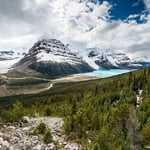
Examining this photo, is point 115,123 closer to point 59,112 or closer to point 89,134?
point 89,134

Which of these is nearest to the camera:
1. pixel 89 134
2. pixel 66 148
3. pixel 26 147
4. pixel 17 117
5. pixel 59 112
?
pixel 26 147

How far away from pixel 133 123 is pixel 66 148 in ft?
60.9

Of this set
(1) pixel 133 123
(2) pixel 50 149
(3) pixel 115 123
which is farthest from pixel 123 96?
(2) pixel 50 149

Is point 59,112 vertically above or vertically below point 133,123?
below

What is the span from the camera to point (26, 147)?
63.4 meters

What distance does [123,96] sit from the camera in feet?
611

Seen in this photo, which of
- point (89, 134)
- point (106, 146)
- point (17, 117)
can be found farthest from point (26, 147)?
point (17, 117)

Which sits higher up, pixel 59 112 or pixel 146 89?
pixel 146 89

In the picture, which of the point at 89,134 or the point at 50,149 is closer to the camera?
the point at 50,149

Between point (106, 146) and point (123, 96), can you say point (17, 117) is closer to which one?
point (106, 146)

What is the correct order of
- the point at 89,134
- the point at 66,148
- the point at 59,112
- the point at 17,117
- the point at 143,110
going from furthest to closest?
1. the point at 59,112
2. the point at 143,110
3. the point at 17,117
4. the point at 89,134
5. the point at 66,148

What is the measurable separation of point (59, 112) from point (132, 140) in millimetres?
109808

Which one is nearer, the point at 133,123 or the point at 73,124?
the point at 133,123

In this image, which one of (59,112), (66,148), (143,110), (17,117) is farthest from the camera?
(59,112)
